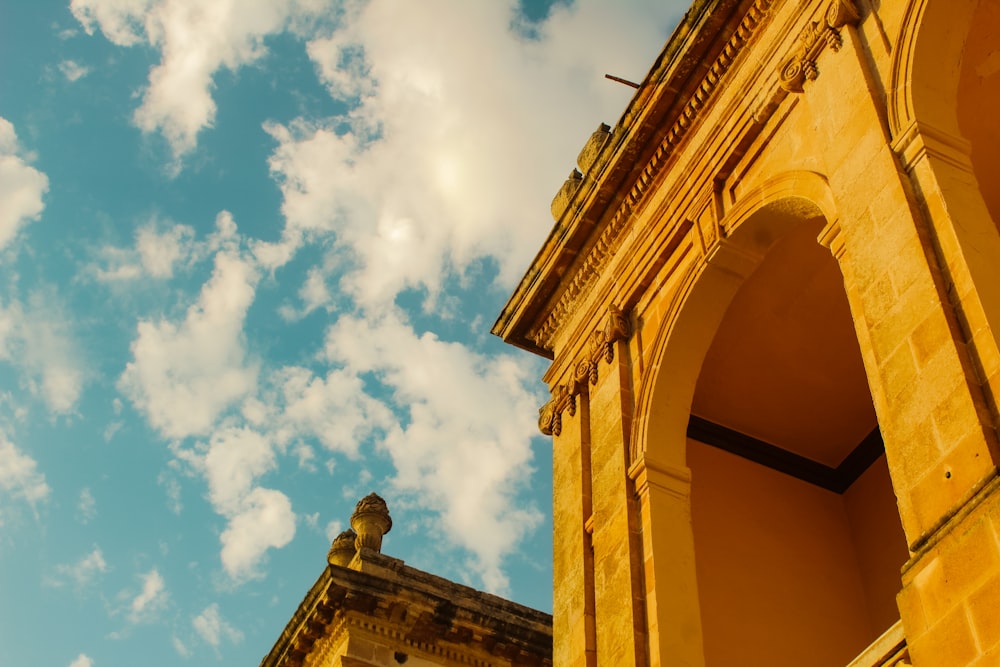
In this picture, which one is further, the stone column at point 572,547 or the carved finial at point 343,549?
the carved finial at point 343,549

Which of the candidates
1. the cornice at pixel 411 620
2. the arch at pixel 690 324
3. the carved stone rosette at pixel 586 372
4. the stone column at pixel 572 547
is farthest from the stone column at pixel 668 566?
the cornice at pixel 411 620

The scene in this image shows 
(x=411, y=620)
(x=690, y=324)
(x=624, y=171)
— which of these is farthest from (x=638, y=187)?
(x=411, y=620)

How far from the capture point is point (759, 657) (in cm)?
1129

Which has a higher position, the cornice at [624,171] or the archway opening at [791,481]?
the cornice at [624,171]

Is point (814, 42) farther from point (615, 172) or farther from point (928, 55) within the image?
point (615, 172)

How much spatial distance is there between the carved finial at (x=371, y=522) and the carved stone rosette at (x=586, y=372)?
19.4 feet

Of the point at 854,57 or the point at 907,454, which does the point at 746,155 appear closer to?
the point at 854,57

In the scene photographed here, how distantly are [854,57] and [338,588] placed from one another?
10.2 meters

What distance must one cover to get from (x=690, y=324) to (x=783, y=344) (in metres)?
1.92

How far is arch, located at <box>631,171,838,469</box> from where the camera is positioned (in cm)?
1045

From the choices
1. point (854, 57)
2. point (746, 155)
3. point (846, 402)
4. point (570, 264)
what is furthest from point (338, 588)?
point (854, 57)

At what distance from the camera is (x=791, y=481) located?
42.7ft

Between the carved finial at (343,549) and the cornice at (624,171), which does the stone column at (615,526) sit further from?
the carved finial at (343,549)

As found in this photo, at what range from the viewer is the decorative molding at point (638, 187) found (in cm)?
1075
